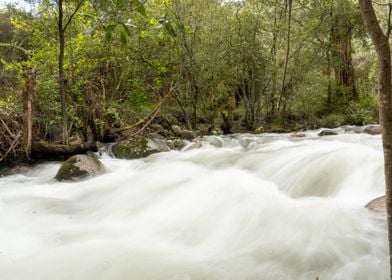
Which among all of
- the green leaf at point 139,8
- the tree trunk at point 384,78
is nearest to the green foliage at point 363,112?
the tree trunk at point 384,78

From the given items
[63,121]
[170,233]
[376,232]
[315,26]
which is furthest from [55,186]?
[315,26]

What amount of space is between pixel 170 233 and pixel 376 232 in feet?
6.44

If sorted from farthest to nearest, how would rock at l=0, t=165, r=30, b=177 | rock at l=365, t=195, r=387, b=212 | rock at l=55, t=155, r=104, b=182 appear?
rock at l=0, t=165, r=30, b=177
rock at l=55, t=155, r=104, b=182
rock at l=365, t=195, r=387, b=212

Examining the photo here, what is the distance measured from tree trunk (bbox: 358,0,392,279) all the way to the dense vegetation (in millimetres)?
6770

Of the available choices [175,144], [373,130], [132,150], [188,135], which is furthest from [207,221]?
[373,130]

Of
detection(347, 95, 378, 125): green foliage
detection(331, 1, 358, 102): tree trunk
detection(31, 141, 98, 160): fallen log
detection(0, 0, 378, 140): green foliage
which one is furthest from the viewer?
detection(331, 1, 358, 102): tree trunk

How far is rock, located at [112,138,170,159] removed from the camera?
8072 mm

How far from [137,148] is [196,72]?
179 inches

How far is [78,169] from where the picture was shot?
6.45 metres

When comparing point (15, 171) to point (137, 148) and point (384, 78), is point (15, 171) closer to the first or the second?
point (137, 148)

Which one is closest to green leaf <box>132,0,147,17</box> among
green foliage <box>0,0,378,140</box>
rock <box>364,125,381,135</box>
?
green foliage <box>0,0,378,140</box>

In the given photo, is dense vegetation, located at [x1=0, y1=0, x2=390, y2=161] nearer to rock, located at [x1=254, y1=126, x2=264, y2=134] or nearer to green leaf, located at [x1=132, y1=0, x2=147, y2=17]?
rock, located at [x1=254, y1=126, x2=264, y2=134]

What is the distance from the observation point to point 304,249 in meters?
2.99

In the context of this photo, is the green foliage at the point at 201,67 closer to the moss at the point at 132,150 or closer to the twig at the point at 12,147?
the twig at the point at 12,147
